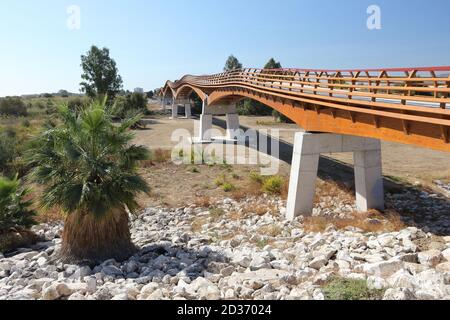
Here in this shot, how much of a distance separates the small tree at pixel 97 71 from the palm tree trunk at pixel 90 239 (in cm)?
6314

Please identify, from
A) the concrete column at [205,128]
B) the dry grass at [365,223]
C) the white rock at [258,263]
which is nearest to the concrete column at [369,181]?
the dry grass at [365,223]

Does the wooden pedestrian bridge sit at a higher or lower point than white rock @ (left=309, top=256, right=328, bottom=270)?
higher

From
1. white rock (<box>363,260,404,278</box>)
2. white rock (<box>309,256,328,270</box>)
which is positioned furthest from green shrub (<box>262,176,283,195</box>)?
white rock (<box>363,260,404,278</box>)

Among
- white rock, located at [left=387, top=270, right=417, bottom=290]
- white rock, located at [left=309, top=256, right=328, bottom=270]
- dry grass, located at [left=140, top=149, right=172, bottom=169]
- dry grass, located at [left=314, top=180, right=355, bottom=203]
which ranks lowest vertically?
dry grass, located at [left=314, top=180, right=355, bottom=203]

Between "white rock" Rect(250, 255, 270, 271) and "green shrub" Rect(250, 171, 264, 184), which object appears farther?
"green shrub" Rect(250, 171, 264, 184)

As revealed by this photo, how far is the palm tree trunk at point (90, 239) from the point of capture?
35.6ft

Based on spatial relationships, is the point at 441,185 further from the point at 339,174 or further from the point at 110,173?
the point at 110,173

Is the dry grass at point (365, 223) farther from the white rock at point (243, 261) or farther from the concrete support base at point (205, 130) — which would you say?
the concrete support base at point (205, 130)

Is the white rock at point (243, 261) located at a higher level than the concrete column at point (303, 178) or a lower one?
lower

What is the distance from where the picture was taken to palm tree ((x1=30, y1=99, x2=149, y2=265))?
10367mm

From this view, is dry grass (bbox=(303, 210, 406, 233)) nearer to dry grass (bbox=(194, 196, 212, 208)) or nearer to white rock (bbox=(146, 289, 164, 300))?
dry grass (bbox=(194, 196, 212, 208))
